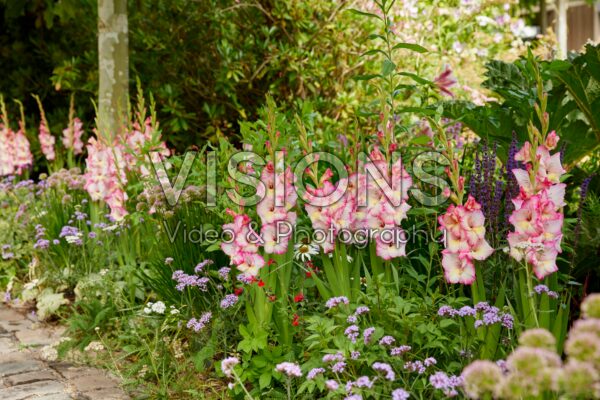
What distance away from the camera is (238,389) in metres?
2.65

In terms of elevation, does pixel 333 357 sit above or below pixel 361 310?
below

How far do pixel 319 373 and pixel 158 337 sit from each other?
1132 millimetres

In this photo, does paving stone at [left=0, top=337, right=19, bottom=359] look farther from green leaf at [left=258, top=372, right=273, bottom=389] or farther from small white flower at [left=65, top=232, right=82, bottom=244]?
green leaf at [left=258, top=372, right=273, bottom=389]

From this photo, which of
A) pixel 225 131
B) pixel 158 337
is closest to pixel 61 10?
pixel 225 131

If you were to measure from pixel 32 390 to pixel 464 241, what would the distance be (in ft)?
6.63

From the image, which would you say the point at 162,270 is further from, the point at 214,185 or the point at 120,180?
the point at 120,180

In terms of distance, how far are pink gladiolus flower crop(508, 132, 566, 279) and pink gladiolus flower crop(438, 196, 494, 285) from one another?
115mm

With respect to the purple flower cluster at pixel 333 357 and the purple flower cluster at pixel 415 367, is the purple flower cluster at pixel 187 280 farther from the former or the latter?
the purple flower cluster at pixel 415 367

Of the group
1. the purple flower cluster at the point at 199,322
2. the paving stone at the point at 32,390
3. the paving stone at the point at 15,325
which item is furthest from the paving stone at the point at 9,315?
the purple flower cluster at the point at 199,322

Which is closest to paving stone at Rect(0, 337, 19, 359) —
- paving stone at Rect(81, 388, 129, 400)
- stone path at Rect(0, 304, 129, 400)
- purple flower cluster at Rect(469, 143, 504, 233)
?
stone path at Rect(0, 304, 129, 400)

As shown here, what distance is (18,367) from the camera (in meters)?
3.37

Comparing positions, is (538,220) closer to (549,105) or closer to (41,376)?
(549,105)

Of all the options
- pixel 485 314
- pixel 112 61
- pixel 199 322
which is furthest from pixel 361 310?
pixel 112 61

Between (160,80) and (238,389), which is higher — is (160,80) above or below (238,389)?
above
